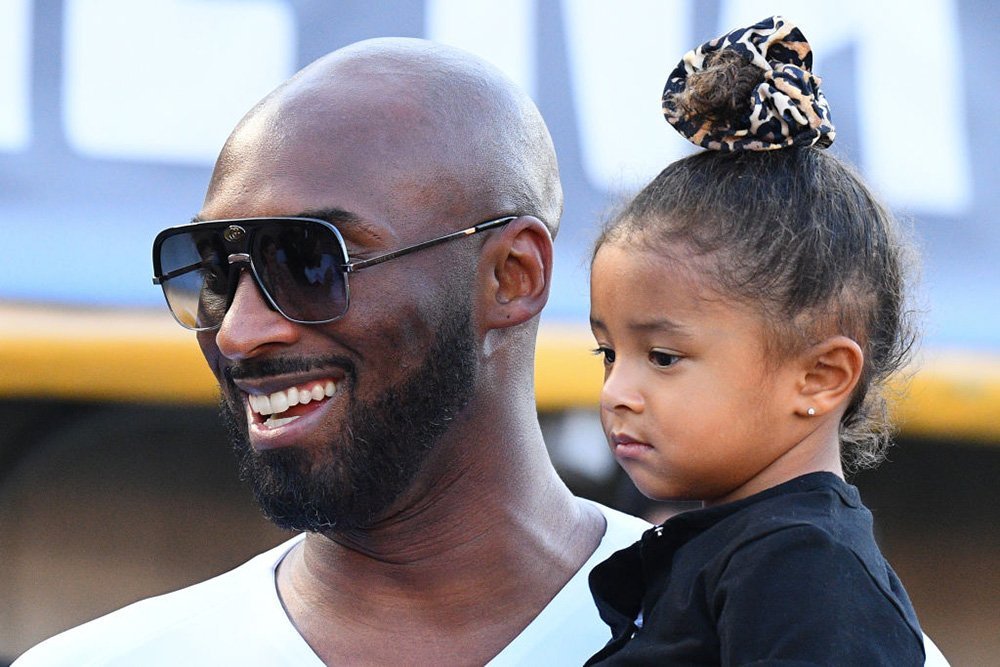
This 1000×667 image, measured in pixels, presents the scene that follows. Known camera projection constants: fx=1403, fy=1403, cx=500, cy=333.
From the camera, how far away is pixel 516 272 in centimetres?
249

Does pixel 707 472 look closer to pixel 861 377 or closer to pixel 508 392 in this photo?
pixel 861 377

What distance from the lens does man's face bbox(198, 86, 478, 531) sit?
2240 millimetres

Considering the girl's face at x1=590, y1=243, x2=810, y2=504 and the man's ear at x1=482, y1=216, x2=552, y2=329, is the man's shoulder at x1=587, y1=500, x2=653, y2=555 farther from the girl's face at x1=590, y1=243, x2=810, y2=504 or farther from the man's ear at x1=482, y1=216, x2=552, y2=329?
the girl's face at x1=590, y1=243, x2=810, y2=504

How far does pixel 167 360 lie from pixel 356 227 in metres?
2.00

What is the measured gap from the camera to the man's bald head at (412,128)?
7.65 feet

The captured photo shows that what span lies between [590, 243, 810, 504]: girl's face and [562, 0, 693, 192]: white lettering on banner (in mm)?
2297

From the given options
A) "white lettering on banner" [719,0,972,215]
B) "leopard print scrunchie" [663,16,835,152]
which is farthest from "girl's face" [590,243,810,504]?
"white lettering on banner" [719,0,972,215]

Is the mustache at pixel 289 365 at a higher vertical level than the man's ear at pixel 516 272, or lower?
lower

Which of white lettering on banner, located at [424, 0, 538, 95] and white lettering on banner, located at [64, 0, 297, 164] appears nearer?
white lettering on banner, located at [64, 0, 297, 164]

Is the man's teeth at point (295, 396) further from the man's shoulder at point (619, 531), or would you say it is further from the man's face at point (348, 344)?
the man's shoulder at point (619, 531)

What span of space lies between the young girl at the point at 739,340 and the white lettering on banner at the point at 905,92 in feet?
8.14

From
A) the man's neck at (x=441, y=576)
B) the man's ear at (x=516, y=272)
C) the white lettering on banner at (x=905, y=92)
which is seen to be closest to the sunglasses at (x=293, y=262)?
the man's ear at (x=516, y=272)

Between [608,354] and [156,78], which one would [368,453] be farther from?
[156,78]

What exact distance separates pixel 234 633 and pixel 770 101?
121 cm
